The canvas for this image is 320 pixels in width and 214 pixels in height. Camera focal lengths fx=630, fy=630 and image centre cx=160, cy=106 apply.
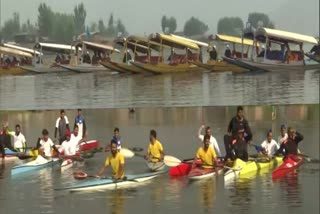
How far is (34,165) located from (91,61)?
2756cm

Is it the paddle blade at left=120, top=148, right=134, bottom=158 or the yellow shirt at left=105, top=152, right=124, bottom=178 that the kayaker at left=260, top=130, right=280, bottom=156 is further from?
the yellow shirt at left=105, top=152, right=124, bottom=178

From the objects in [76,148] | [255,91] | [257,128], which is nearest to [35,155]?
[76,148]

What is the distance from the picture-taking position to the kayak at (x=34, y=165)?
8.64 metres

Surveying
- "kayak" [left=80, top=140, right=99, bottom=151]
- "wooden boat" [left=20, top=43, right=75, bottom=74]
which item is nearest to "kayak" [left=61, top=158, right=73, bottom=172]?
"kayak" [left=80, top=140, right=99, bottom=151]

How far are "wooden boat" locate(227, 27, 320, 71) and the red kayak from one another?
18.2m

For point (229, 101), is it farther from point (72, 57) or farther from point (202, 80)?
point (72, 57)

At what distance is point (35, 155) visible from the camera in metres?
9.80

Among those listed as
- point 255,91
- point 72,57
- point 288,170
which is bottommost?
point 288,170

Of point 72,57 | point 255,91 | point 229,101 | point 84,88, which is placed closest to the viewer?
point 229,101

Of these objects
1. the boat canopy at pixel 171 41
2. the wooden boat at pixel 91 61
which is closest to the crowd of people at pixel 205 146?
the boat canopy at pixel 171 41

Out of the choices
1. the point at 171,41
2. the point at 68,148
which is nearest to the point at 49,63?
the point at 171,41

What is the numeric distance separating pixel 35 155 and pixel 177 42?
70.6 feet

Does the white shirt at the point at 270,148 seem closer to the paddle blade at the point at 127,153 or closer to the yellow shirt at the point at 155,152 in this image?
the yellow shirt at the point at 155,152

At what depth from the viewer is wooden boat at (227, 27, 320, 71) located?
26969 millimetres
